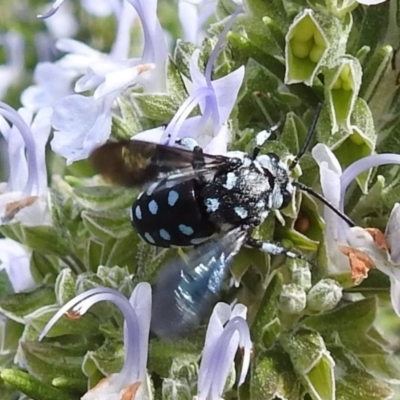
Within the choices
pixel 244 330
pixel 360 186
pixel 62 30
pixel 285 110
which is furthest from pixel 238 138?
pixel 62 30

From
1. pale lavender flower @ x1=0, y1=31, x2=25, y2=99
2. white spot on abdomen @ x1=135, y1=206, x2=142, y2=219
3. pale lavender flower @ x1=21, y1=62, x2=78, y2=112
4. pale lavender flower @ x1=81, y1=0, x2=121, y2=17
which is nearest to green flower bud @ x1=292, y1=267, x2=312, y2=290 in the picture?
white spot on abdomen @ x1=135, y1=206, x2=142, y2=219

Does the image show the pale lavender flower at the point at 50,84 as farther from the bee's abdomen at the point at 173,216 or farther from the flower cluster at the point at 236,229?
the bee's abdomen at the point at 173,216

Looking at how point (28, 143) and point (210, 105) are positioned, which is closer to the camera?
point (210, 105)

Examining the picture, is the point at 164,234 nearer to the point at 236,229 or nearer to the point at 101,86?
the point at 236,229

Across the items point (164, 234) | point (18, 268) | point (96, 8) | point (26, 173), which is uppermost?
point (164, 234)

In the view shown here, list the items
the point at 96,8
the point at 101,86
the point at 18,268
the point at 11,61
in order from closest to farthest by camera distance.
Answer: the point at 101,86, the point at 18,268, the point at 96,8, the point at 11,61

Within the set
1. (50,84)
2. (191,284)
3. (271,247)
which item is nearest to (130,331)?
(191,284)

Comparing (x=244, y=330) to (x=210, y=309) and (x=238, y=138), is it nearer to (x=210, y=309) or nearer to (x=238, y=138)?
(x=210, y=309)
